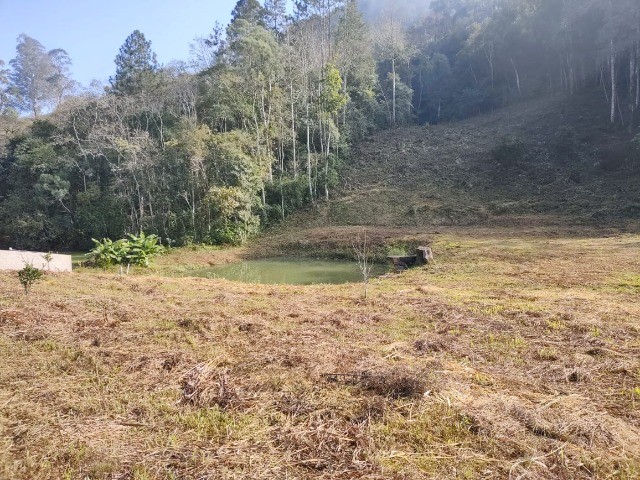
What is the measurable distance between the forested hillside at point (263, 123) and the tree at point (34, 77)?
7.44 metres

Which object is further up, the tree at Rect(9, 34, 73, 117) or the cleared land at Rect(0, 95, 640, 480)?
the tree at Rect(9, 34, 73, 117)

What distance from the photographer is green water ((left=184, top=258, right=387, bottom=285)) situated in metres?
14.3

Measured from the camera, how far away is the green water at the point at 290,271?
1432 cm

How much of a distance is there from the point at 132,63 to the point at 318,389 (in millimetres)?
38588

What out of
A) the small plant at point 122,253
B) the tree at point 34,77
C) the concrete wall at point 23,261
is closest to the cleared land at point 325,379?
the concrete wall at point 23,261

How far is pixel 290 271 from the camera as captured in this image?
53.5ft

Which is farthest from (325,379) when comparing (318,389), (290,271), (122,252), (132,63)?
(132,63)

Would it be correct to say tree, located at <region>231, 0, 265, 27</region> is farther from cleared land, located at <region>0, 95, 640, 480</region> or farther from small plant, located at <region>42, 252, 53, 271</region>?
cleared land, located at <region>0, 95, 640, 480</region>

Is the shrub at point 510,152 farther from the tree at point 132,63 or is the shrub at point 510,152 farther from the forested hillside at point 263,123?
the tree at point 132,63

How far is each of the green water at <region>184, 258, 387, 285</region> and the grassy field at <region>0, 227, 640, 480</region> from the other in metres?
6.86

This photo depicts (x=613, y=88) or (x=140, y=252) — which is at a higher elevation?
Answer: (x=613, y=88)

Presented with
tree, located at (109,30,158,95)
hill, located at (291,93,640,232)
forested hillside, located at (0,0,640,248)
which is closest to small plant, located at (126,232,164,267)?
forested hillside, located at (0,0,640,248)

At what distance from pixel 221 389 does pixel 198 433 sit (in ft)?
2.04

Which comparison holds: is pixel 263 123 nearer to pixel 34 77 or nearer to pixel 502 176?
pixel 502 176
